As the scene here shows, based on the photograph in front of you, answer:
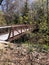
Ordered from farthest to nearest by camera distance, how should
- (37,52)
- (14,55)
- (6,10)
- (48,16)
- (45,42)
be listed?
(6,10) < (48,16) < (45,42) < (37,52) < (14,55)

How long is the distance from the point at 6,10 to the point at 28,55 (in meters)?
28.9

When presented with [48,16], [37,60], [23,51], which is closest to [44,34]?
[48,16]

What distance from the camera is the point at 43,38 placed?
482 inches

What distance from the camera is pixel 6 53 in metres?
8.18

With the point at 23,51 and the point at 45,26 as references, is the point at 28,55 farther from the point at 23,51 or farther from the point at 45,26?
the point at 45,26

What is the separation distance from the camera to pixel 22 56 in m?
7.97

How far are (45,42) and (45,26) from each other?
3.62 feet

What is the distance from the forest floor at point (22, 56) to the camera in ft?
23.8

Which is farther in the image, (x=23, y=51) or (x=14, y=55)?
(x=23, y=51)

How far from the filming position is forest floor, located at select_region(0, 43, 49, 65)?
285 inches

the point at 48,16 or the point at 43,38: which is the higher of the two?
the point at 48,16

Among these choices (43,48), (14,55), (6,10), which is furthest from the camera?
(6,10)

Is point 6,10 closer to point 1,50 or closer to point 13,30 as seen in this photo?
point 13,30

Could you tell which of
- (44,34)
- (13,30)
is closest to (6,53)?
(13,30)
